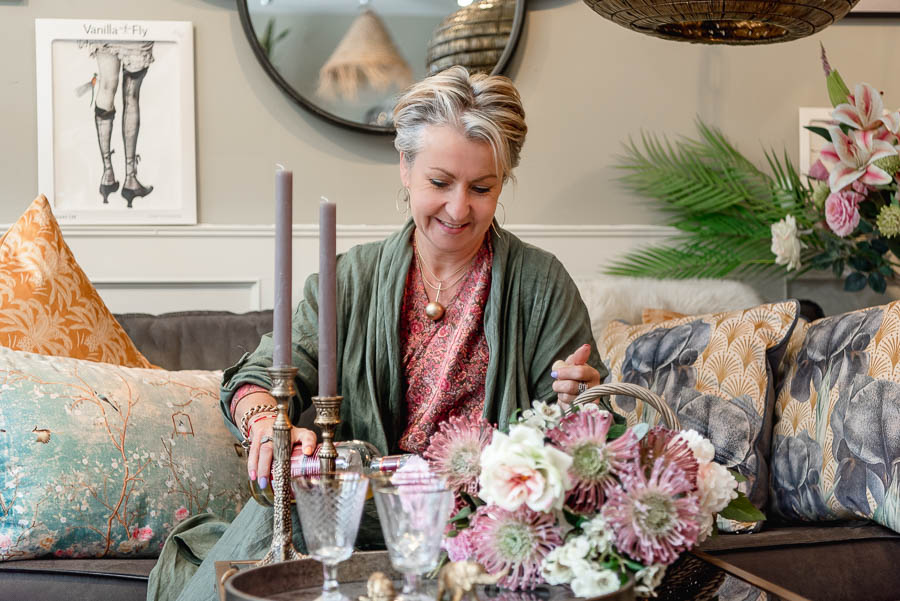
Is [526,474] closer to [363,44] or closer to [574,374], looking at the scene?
[574,374]

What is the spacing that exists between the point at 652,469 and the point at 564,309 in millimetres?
813

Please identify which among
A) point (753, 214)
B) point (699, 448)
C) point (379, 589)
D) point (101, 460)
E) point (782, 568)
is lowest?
point (782, 568)

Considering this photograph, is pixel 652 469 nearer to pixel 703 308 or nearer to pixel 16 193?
pixel 703 308

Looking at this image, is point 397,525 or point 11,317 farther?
point 11,317

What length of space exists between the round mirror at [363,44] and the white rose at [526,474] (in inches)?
69.3

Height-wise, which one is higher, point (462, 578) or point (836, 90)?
point (836, 90)

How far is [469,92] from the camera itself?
68.1 inches

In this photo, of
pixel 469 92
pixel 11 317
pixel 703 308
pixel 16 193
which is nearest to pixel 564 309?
pixel 469 92

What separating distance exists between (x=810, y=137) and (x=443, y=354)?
1.59 metres

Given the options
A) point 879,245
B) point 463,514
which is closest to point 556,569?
point 463,514

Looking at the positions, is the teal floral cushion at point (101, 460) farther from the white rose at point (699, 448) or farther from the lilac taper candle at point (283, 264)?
the white rose at point (699, 448)

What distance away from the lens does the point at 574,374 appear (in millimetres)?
1462

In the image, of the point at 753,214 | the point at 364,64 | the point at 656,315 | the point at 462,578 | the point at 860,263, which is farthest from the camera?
the point at 753,214

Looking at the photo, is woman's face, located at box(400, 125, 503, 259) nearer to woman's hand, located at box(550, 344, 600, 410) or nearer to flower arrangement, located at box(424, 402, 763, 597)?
woman's hand, located at box(550, 344, 600, 410)
